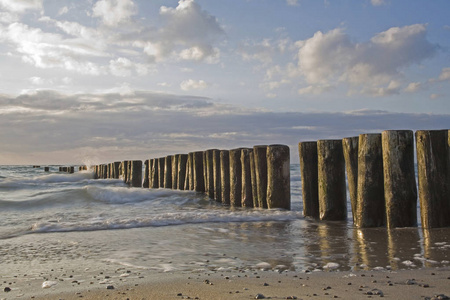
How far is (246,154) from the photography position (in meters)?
9.35

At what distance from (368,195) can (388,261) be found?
8.02 ft

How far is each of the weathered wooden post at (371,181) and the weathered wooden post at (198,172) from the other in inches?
258

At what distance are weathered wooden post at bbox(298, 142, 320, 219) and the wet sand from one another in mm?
3931

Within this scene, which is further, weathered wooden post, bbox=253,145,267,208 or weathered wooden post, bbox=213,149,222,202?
weathered wooden post, bbox=213,149,222,202

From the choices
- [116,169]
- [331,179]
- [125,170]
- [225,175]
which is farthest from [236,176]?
[116,169]

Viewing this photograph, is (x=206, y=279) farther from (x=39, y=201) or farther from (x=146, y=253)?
(x=39, y=201)

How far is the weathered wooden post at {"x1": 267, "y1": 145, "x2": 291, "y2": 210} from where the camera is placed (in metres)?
8.36

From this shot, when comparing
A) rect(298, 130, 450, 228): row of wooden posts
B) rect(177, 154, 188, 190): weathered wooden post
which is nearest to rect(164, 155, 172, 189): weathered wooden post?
rect(177, 154, 188, 190): weathered wooden post

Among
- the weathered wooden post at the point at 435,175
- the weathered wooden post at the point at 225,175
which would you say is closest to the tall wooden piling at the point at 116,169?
the weathered wooden post at the point at 225,175

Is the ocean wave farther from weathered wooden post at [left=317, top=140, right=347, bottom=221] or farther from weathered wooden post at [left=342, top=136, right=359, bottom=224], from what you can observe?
weathered wooden post at [left=342, top=136, right=359, bottom=224]

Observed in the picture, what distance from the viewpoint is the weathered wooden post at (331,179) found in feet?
23.4

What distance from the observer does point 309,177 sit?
298 inches

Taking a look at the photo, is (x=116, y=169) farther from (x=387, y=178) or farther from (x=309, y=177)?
(x=387, y=178)

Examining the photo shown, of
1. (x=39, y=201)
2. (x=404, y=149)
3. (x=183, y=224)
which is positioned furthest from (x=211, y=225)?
(x=39, y=201)
